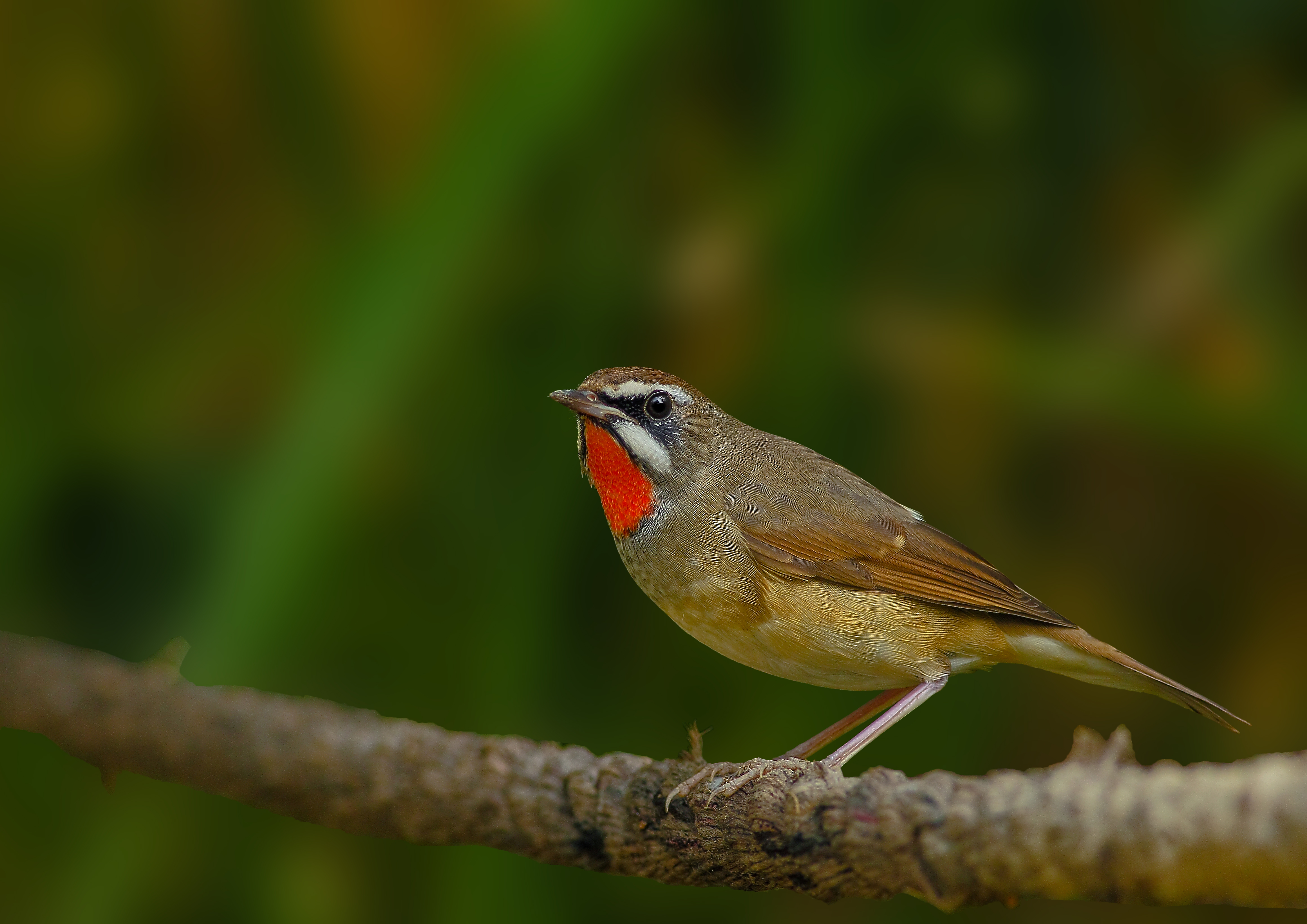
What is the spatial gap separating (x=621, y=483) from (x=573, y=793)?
0.67m

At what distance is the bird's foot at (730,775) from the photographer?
2.10 m

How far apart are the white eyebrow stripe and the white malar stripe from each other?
0.19ft

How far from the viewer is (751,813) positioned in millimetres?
2006

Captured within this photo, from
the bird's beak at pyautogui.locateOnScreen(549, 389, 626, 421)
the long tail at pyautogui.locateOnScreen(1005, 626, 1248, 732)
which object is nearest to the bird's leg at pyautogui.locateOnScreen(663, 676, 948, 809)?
the long tail at pyautogui.locateOnScreen(1005, 626, 1248, 732)

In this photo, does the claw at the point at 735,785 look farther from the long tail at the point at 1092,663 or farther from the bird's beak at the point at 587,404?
the bird's beak at the point at 587,404

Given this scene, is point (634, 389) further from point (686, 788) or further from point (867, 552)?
point (686, 788)

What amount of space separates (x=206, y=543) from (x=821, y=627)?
1.70 metres

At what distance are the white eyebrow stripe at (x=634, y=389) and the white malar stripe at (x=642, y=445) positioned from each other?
6 centimetres

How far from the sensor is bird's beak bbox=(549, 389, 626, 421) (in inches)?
91.5

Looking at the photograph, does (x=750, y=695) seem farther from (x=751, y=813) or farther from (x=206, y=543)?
(x=206, y=543)

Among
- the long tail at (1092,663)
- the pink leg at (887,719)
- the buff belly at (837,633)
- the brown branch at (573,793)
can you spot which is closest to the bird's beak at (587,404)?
the buff belly at (837,633)

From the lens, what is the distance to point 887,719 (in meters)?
2.31

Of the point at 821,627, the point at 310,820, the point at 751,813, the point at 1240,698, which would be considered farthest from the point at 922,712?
the point at 310,820

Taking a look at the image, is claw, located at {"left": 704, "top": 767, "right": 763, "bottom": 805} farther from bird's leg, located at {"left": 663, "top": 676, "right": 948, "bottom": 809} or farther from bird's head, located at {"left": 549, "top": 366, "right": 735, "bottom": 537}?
bird's head, located at {"left": 549, "top": 366, "right": 735, "bottom": 537}
